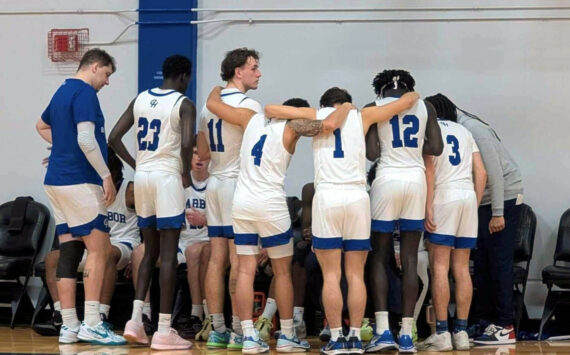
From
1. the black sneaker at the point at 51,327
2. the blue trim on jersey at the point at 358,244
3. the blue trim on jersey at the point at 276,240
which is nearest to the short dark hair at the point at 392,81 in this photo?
the blue trim on jersey at the point at 358,244

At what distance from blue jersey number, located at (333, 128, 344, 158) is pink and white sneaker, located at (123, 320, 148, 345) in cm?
191

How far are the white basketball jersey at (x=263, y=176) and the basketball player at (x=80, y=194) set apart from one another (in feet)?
3.59

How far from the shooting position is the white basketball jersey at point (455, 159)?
22.9 ft

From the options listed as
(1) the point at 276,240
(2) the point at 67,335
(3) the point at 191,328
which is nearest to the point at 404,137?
(1) the point at 276,240

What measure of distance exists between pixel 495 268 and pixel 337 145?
6.15 ft

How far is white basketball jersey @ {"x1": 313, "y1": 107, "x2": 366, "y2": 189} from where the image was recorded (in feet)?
21.0

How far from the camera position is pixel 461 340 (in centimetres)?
688

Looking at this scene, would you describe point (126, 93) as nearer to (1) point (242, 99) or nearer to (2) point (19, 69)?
(2) point (19, 69)

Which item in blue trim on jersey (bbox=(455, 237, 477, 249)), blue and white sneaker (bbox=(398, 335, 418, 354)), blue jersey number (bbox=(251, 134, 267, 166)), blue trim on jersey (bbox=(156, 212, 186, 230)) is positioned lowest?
blue and white sneaker (bbox=(398, 335, 418, 354))

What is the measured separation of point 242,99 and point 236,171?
551mm

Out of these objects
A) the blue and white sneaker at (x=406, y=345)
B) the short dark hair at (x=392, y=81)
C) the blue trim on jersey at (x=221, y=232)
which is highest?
the short dark hair at (x=392, y=81)

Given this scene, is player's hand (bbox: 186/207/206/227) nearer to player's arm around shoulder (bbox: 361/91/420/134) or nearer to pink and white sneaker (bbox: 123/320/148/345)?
pink and white sneaker (bbox: 123/320/148/345)

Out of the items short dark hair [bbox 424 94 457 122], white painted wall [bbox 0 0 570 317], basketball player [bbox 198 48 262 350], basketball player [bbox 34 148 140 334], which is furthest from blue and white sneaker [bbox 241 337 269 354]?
white painted wall [bbox 0 0 570 317]

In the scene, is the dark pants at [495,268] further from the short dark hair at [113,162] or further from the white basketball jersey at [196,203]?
the short dark hair at [113,162]
